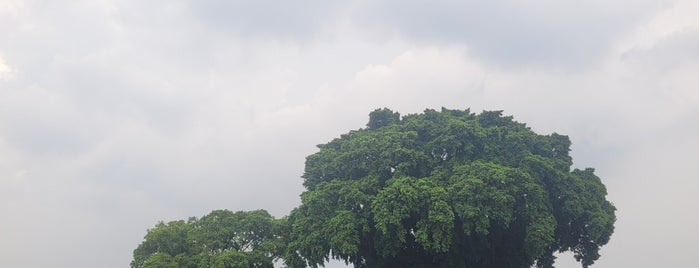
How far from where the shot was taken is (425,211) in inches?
982

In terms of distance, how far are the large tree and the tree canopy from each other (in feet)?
0.18

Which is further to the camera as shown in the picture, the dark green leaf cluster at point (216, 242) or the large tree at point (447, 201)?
the dark green leaf cluster at point (216, 242)

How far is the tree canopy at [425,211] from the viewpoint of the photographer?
972 inches

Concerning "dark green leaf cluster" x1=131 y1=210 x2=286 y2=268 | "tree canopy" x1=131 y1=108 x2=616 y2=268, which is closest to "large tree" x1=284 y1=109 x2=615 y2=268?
"tree canopy" x1=131 y1=108 x2=616 y2=268

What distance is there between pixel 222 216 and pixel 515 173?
1586 cm

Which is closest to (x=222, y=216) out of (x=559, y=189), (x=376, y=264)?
(x=376, y=264)

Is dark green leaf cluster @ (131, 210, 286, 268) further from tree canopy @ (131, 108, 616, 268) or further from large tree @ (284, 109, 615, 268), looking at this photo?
large tree @ (284, 109, 615, 268)

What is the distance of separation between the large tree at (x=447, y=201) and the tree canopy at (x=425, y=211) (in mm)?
54

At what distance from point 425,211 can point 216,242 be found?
1136 centimetres

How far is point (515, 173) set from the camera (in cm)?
2545

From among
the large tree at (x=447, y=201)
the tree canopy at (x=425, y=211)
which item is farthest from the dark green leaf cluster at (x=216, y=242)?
the large tree at (x=447, y=201)

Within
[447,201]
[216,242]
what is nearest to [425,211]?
[447,201]

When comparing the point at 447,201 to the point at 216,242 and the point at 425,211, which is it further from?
the point at 216,242

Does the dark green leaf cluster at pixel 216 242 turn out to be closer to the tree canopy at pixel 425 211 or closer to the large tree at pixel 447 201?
the tree canopy at pixel 425 211
